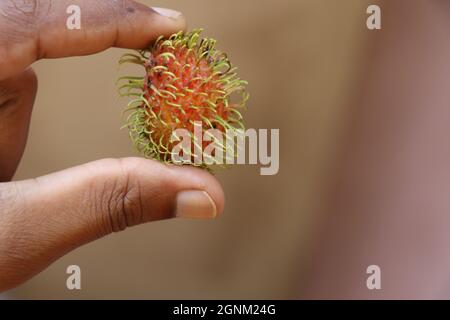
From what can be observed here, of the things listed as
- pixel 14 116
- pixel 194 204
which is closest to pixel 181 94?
pixel 194 204

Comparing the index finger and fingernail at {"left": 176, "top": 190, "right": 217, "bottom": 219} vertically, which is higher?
the index finger

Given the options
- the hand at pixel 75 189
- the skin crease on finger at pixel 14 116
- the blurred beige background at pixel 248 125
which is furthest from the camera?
the blurred beige background at pixel 248 125

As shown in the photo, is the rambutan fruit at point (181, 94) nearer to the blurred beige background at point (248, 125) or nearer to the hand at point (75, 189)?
the hand at point (75, 189)

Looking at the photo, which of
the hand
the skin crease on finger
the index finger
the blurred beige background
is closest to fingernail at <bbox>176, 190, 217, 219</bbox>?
the hand

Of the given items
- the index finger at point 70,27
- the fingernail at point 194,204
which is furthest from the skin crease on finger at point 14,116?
the fingernail at point 194,204

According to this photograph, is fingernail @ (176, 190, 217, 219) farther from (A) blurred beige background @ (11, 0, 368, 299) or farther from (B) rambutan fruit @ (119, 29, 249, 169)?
(A) blurred beige background @ (11, 0, 368, 299)

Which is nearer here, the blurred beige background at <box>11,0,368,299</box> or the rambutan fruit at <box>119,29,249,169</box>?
the rambutan fruit at <box>119,29,249,169</box>

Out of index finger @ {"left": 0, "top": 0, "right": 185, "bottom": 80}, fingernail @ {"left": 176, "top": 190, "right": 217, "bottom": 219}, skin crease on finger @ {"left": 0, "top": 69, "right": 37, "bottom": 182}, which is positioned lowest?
fingernail @ {"left": 176, "top": 190, "right": 217, "bottom": 219}

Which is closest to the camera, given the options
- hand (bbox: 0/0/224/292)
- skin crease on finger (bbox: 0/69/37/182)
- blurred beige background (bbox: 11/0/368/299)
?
hand (bbox: 0/0/224/292)
